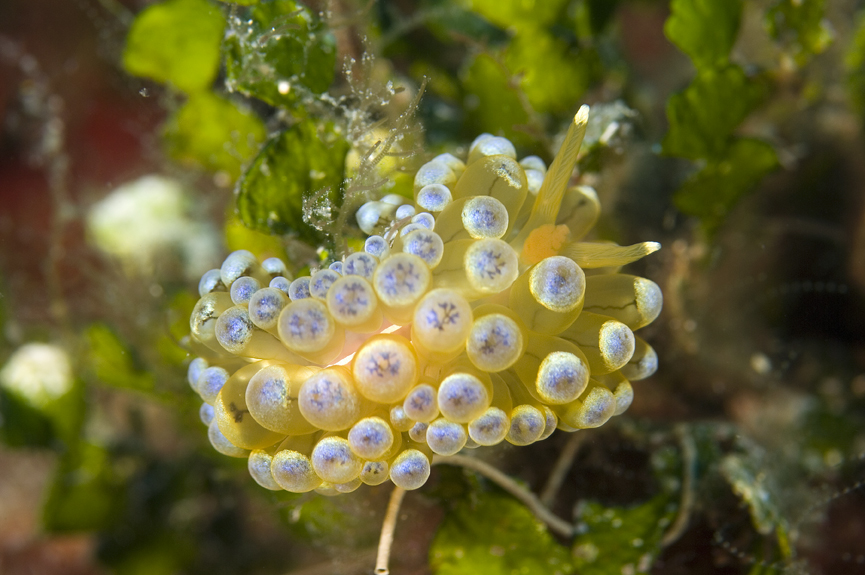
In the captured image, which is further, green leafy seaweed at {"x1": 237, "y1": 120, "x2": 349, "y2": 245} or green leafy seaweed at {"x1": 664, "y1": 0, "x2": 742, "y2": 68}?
green leafy seaweed at {"x1": 664, "y1": 0, "x2": 742, "y2": 68}

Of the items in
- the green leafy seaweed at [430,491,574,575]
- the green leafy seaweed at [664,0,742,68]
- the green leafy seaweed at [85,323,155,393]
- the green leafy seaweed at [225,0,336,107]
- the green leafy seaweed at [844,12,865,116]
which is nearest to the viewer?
the green leafy seaweed at [225,0,336,107]

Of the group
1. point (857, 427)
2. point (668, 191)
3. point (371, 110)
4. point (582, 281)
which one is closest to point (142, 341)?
point (371, 110)

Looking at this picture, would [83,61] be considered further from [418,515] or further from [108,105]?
[418,515]

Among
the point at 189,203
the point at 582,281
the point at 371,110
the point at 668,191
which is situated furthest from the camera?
the point at 189,203

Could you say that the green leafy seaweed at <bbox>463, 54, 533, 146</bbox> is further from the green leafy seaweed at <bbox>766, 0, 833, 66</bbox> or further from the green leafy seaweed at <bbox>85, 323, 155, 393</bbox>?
the green leafy seaweed at <bbox>85, 323, 155, 393</bbox>

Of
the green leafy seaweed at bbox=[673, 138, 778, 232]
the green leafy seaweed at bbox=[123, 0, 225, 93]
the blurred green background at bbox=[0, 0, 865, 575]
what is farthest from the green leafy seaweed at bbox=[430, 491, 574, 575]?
the green leafy seaweed at bbox=[123, 0, 225, 93]

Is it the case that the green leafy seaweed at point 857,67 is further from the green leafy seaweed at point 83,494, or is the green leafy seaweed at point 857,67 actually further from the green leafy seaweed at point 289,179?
the green leafy seaweed at point 83,494

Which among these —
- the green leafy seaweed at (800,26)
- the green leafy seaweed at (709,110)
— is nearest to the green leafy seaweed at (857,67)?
the green leafy seaweed at (800,26)

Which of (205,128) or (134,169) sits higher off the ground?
(134,169)
